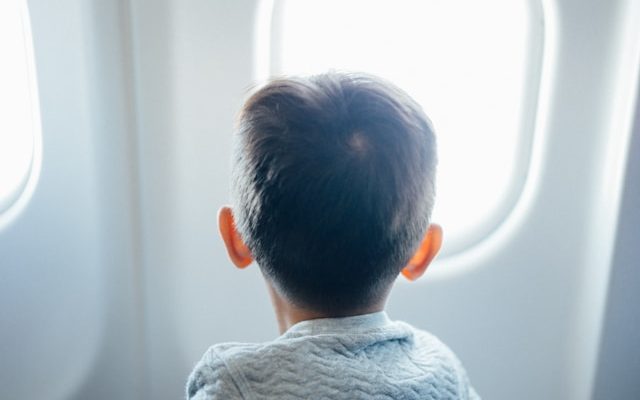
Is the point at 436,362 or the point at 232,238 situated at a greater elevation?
the point at 232,238

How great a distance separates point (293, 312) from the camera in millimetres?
682

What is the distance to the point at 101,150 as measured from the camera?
0.95 m

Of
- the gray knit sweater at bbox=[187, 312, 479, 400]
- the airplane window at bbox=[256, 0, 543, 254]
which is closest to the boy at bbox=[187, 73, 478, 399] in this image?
the gray knit sweater at bbox=[187, 312, 479, 400]

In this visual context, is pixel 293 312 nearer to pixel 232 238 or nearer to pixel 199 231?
pixel 232 238

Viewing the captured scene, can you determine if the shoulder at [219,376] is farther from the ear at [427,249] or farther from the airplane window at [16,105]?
the airplane window at [16,105]

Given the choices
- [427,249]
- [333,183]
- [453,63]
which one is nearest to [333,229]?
[333,183]

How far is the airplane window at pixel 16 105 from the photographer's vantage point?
2.68ft

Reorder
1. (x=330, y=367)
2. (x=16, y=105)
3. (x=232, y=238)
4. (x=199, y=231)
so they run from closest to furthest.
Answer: (x=330, y=367) → (x=232, y=238) → (x=16, y=105) → (x=199, y=231)

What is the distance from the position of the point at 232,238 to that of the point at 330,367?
18 centimetres

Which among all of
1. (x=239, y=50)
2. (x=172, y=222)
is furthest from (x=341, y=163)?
(x=172, y=222)

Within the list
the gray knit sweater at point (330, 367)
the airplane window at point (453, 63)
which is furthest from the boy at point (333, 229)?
the airplane window at point (453, 63)

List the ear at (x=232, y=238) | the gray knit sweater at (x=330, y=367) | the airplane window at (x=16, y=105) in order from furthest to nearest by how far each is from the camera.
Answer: the airplane window at (x=16, y=105) → the ear at (x=232, y=238) → the gray knit sweater at (x=330, y=367)

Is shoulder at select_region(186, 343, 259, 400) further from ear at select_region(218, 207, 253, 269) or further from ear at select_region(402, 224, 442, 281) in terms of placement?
ear at select_region(402, 224, 442, 281)

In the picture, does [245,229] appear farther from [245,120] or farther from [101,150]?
[101,150]
